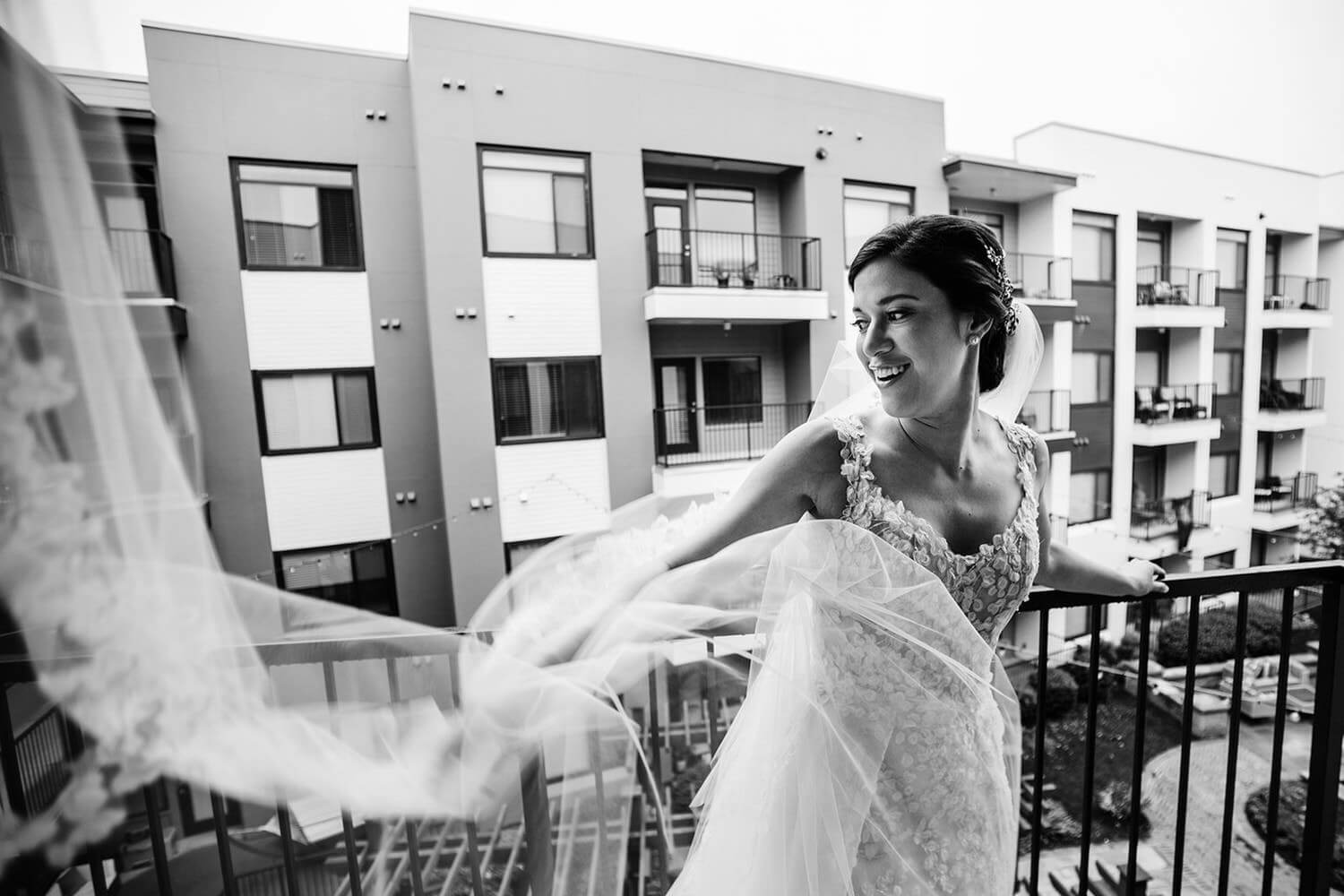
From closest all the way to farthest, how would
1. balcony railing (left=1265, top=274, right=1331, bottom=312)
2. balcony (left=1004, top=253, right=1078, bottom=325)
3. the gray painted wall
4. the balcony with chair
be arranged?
the gray painted wall, the balcony with chair, balcony railing (left=1265, top=274, right=1331, bottom=312), balcony (left=1004, top=253, right=1078, bottom=325)

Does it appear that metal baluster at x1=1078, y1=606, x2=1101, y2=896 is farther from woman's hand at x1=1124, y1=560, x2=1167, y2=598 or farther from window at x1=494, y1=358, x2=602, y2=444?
window at x1=494, y1=358, x2=602, y2=444

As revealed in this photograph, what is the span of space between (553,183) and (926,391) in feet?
19.4

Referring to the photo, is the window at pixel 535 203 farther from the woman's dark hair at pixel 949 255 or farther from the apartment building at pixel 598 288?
the woman's dark hair at pixel 949 255

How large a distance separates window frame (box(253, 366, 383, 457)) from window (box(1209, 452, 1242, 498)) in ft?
33.3

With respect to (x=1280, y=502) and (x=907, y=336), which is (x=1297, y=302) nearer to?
(x=1280, y=502)

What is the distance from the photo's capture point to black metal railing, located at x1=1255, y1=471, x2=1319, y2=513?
24.1ft

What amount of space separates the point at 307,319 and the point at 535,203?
95.7 inches

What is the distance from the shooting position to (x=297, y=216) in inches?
214

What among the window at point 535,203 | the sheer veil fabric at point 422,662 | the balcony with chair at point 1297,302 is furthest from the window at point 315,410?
the balcony with chair at point 1297,302

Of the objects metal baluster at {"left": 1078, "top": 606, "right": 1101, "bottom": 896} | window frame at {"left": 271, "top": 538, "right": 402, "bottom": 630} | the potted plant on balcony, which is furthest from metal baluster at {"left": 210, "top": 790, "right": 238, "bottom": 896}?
the potted plant on balcony

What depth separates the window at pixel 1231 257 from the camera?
736 cm

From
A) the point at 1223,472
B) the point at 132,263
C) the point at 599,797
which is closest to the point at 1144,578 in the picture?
the point at 599,797

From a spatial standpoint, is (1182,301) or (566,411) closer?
(566,411)

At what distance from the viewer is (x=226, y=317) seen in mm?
5270
